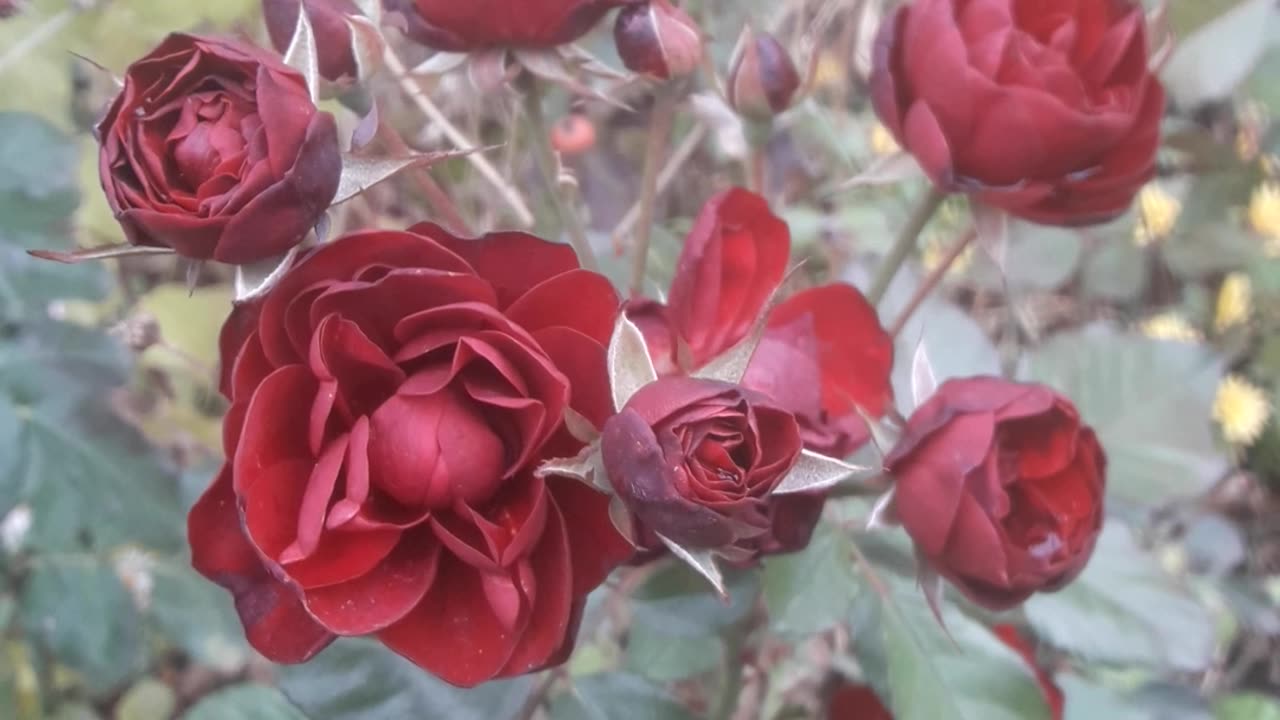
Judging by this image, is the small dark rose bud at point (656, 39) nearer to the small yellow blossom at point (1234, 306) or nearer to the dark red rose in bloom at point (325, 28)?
the dark red rose in bloom at point (325, 28)

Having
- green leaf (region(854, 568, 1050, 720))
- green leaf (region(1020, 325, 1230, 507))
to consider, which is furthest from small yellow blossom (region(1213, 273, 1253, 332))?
green leaf (region(854, 568, 1050, 720))

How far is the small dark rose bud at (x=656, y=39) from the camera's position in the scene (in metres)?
0.55

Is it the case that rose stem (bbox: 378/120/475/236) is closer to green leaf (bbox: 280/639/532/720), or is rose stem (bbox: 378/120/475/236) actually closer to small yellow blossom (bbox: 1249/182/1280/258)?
green leaf (bbox: 280/639/532/720)

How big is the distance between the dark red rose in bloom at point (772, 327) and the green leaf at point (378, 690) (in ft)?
0.70

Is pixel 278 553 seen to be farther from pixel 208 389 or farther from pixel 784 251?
pixel 208 389

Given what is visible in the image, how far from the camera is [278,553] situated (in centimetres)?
39

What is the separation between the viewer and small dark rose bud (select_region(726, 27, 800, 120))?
60cm

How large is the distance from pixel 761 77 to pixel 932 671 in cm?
39

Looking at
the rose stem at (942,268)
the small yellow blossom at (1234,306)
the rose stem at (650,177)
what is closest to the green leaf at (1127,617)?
the rose stem at (942,268)

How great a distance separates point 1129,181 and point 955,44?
134 mm

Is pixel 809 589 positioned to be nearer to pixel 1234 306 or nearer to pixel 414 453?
pixel 414 453

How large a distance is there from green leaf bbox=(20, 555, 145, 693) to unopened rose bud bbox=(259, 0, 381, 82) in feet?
2.12

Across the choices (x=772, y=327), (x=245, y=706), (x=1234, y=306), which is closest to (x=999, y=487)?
(x=772, y=327)

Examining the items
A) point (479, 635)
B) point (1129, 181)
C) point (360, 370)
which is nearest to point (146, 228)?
point (360, 370)
